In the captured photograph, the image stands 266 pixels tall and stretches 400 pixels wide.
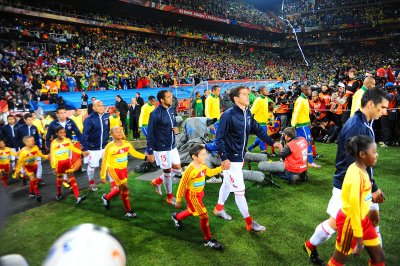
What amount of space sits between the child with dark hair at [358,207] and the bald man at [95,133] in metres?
5.38

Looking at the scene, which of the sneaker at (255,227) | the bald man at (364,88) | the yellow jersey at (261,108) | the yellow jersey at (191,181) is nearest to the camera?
the yellow jersey at (191,181)

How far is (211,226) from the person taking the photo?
5.02 metres

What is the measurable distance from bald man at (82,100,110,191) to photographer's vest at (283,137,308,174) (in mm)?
4277

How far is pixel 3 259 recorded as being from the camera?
1693 mm

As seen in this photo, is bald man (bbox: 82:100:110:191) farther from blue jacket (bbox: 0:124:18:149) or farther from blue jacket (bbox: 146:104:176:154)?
blue jacket (bbox: 0:124:18:149)

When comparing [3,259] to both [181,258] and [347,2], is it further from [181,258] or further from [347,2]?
[347,2]

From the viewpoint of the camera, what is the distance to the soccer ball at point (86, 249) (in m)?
1.39

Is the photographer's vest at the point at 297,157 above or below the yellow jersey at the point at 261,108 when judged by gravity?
below

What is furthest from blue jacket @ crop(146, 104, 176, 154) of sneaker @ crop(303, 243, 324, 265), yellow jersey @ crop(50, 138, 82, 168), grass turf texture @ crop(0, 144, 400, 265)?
sneaker @ crop(303, 243, 324, 265)

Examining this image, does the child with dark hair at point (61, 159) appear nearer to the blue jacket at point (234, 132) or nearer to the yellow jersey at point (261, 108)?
the blue jacket at point (234, 132)

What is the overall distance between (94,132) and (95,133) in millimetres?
31

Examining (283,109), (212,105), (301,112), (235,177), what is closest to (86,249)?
(235,177)

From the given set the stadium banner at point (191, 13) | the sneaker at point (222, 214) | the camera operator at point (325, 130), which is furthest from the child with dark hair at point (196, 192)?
the stadium banner at point (191, 13)

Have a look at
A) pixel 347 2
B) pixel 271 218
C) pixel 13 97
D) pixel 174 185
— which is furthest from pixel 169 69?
pixel 347 2
